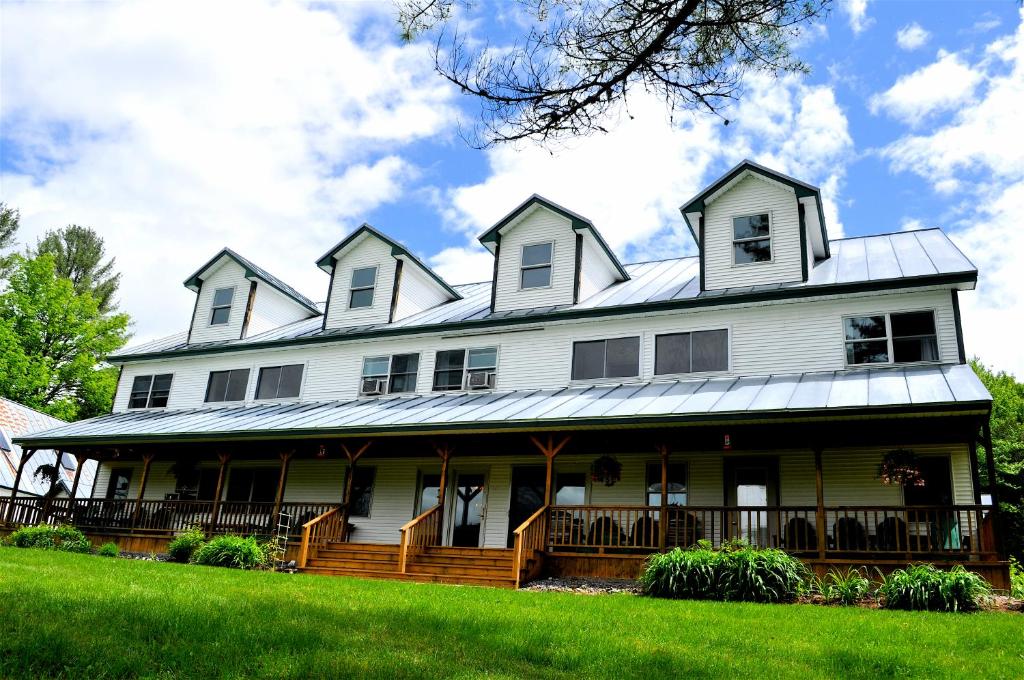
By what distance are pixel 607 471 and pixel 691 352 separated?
361cm

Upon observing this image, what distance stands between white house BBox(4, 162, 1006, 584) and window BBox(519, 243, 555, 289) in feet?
0.20

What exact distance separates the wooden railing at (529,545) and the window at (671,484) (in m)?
2.85

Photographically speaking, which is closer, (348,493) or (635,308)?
(348,493)

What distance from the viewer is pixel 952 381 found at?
13.7 meters

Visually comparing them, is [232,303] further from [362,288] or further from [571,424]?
[571,424]

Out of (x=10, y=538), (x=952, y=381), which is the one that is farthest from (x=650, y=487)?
(x=10, y=538)

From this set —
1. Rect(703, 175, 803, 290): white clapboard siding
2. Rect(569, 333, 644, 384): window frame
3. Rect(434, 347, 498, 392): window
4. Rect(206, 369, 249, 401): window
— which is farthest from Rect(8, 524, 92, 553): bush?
Rect(703, 175, 803, 290): white clapboard siding

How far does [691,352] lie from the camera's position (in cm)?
1781

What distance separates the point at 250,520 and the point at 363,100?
1415 centimetres

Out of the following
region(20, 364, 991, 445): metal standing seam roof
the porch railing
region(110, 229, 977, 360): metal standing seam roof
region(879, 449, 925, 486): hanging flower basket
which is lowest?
the porch railing

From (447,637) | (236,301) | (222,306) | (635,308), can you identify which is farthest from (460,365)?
(447,637)

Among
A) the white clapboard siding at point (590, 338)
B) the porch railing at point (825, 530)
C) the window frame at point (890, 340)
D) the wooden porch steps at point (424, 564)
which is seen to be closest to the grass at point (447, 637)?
the porch railing at point (825, 530)

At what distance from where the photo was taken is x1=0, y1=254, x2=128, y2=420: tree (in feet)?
125

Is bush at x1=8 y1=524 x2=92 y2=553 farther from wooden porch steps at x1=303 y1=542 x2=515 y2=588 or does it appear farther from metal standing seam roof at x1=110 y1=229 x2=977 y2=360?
metal standing seam roof at x1=110 y1=229 x2=977 y2=360
